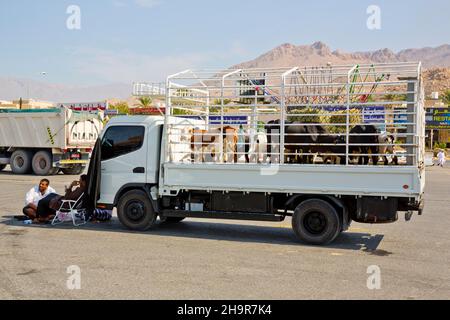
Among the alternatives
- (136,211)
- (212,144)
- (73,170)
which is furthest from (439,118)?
(136,211)

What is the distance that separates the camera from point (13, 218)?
12.4 meters

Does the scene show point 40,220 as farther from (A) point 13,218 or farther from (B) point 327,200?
(B) point 327,200

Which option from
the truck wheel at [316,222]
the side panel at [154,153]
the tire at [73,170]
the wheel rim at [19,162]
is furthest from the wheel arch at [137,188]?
the wheel rim at [19,162]

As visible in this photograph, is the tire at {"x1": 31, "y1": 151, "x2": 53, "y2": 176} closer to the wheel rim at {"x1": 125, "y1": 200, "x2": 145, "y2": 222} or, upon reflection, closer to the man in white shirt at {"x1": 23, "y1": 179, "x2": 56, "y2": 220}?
the man in white shirt at {"x1": 23, "y1": 179, "x2": 56, "y2": 220}

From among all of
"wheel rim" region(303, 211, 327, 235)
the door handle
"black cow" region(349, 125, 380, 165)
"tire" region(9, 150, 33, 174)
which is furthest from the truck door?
"tire" region(9, 150, 33, 174)

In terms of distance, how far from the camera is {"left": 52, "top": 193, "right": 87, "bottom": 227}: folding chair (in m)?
11.4

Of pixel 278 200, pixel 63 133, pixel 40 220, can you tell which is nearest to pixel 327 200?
pixel 278 200

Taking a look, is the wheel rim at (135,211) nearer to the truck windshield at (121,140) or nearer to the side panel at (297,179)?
the side panel at (297,179)

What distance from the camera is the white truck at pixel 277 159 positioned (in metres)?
9.26

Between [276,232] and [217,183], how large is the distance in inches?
72.3

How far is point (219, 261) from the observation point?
818 cm

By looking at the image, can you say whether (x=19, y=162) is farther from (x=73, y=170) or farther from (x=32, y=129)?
(x=73, y=170)

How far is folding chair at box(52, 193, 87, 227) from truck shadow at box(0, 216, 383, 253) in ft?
0.50

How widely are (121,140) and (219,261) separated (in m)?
4.11
